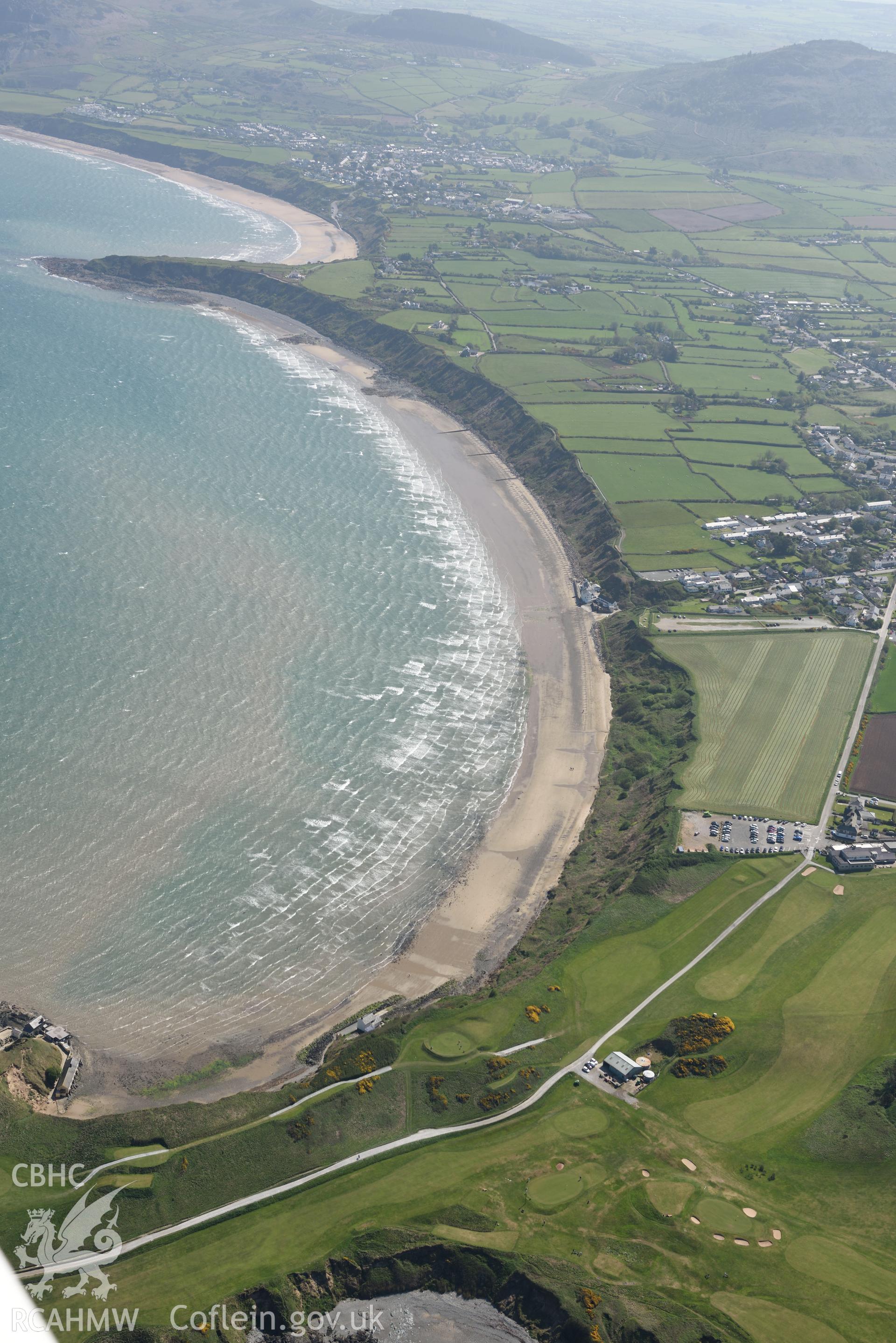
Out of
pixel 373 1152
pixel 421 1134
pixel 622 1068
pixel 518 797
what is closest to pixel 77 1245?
pixel 373 1152

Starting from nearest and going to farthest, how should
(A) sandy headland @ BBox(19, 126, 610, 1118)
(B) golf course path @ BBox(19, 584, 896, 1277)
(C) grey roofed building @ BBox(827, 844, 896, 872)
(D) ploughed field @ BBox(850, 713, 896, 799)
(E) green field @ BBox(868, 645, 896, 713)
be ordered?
(B) golf course path @ BBox(19, 584, 896, 1277) < (A) sandy headland @ BBox(19, 126, 610, 1118) < (C) grey roofed building @ BBox(827, 844, 896, 872) < (D) ploughed field @ BBox(850, 713, 896, 799) < (E) green field @ BBox(868, 645, 896, 713)

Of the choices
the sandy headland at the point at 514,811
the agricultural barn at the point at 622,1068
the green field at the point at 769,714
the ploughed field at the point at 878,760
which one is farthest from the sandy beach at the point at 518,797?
the ploughed field at the point at 878,760

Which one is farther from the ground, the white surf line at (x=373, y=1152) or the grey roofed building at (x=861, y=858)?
the grey roofed building at (x=861, y=858)

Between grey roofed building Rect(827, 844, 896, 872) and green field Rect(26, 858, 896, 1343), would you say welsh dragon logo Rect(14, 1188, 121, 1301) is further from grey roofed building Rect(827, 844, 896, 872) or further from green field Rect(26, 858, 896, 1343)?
grey roofed building Rect(827, 844, 896, 872)

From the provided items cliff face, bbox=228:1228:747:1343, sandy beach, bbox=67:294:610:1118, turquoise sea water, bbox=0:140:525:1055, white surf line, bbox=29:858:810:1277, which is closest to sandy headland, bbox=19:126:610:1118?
sandy beach, bbox=67:294:610:1118

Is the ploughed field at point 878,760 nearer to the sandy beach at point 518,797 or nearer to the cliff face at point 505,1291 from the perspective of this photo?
the sandy beach at point 518,797

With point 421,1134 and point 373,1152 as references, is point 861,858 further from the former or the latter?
point 373,1152
